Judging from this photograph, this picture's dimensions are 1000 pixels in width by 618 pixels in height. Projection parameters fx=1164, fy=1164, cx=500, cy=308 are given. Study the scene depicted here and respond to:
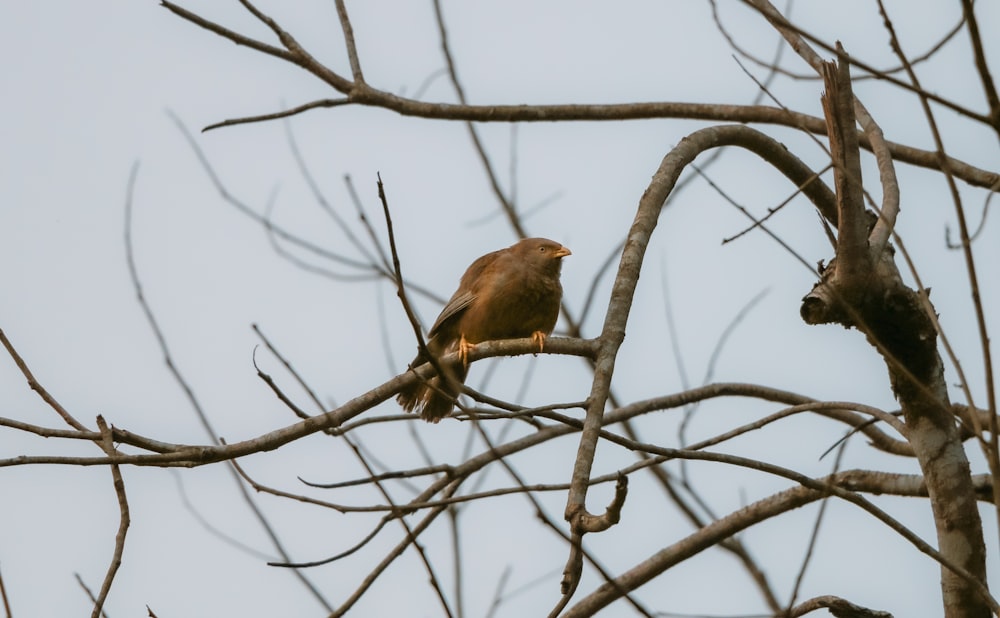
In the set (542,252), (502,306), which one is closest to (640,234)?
(502,306)

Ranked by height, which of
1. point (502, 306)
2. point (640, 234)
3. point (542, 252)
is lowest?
point (640, 234)

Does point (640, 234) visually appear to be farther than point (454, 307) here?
No

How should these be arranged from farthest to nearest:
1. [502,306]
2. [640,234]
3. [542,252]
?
[542,252], [502,306], [640,234]

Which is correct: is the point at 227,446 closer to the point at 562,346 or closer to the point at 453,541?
the point at 562,346

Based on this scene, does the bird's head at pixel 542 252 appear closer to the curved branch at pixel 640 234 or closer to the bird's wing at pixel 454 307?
the bird's wing at pixel 454 307

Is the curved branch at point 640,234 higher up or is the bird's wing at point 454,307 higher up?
the bird's wing at point 454,307

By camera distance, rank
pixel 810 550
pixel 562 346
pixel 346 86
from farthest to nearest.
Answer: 1. pixel 346 86
2. pixel 562 346
3. pixel 810 550

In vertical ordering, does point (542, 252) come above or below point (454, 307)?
above

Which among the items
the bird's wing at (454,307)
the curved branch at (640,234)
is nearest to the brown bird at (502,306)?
the bird's wing at (454,307)

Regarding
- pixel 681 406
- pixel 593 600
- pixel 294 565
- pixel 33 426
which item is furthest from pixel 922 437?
pixel 33 426

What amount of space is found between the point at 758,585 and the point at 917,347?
112cm

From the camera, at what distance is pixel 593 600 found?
3836 millimetres

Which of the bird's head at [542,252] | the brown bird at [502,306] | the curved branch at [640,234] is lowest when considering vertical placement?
the curved branch at [640,234]

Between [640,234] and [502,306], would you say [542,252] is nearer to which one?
[502,306]
